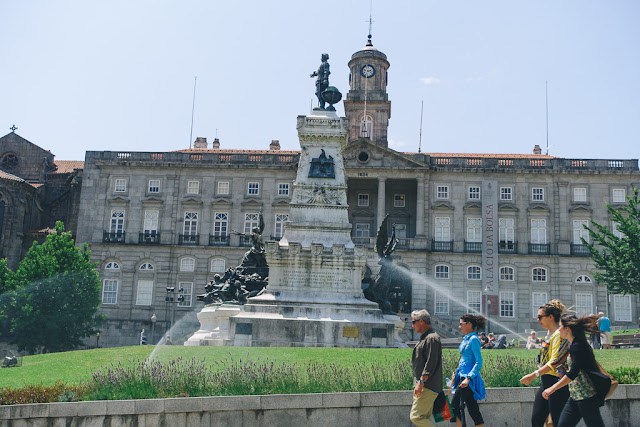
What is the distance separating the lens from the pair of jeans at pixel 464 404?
952 centimetres

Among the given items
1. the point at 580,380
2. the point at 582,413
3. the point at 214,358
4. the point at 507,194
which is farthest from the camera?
the point at 507,194

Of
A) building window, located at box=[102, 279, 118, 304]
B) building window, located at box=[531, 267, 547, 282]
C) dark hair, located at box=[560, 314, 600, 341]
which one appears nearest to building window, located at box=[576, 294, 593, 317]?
building window, located at box=[531, 267, 547, 282]

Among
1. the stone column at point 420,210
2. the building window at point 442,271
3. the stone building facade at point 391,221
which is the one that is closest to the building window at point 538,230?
the stone building facade at point 391,221

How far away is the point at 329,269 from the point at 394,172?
35248 mm

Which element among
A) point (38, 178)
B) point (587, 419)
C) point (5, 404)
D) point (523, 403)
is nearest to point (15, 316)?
point (38, 178)

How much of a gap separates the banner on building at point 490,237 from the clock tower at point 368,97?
11.7 m

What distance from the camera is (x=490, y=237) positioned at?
55281mm

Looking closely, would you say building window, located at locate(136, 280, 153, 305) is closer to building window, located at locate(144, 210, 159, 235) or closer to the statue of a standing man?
building window, located at locate(144, 210, 159, 235)

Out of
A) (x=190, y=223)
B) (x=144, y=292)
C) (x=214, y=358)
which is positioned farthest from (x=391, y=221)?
(x=214, y=358)

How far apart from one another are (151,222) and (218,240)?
584 centimetres

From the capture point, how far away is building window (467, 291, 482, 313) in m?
55.4

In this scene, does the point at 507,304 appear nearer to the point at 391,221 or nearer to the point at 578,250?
the point at 578,250

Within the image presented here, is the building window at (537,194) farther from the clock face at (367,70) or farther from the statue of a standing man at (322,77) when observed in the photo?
the statue of a standing man at (322,77)

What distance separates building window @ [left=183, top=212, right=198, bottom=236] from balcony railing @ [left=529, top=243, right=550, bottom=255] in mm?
27227
